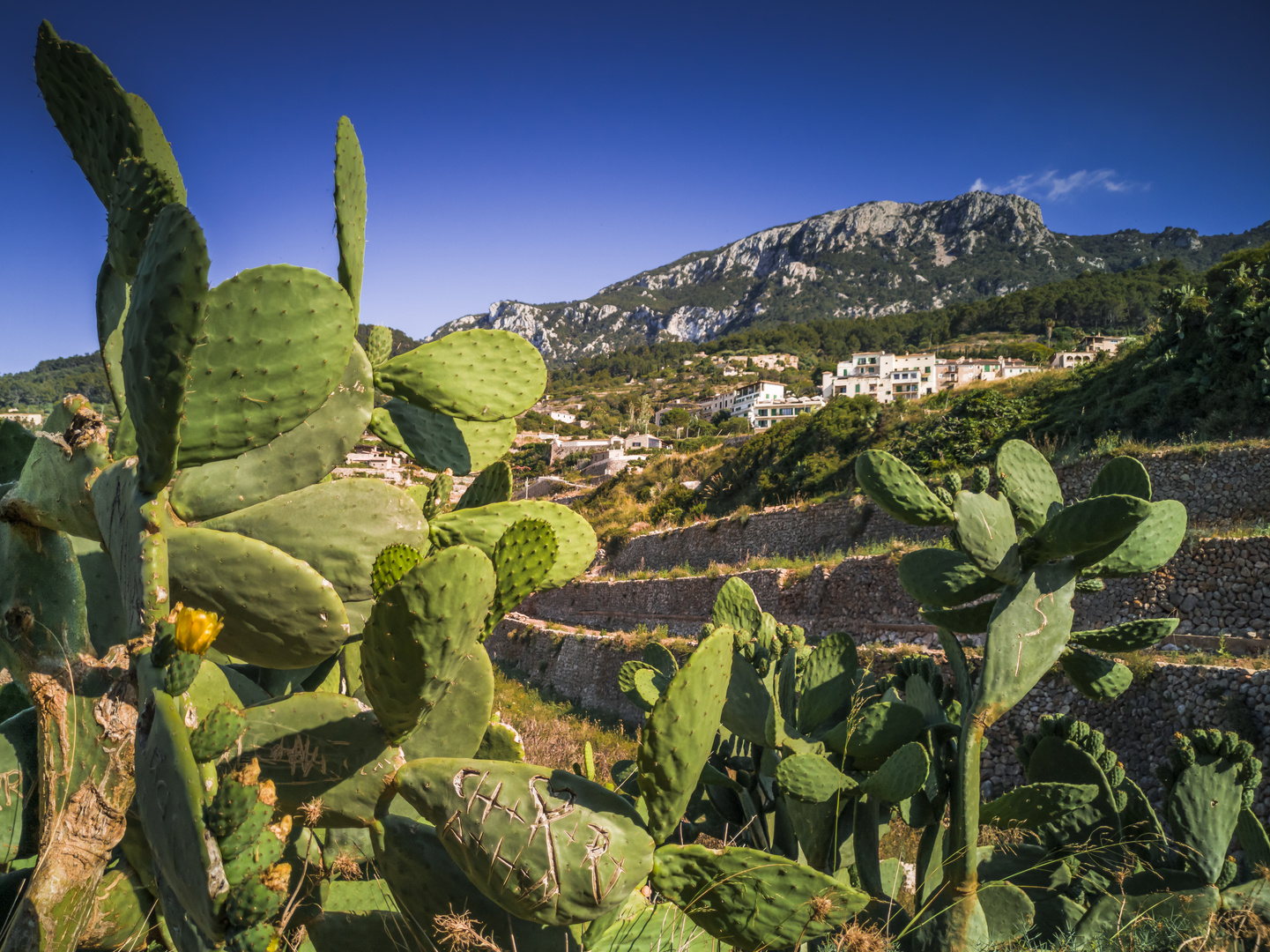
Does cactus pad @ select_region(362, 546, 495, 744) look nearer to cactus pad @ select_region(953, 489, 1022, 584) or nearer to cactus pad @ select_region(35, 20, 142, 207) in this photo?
cactus pad @ select_region(35, 20, 142, 207)

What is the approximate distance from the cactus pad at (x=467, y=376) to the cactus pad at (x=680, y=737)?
1.05m

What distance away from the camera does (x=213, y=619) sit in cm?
116

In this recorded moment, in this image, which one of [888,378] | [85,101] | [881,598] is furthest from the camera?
[888,378]

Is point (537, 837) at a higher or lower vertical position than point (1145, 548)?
lower

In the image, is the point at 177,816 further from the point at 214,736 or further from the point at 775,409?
the point at 775,409

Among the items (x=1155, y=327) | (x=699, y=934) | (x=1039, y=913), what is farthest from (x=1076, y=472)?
(x=699, y=934)

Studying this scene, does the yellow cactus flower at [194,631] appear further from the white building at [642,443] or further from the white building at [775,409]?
the white building at [775,409]

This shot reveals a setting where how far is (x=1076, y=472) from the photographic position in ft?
37.3

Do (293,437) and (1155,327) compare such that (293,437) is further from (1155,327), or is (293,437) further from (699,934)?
(1155,327)

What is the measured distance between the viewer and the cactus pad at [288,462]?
146 centimetres

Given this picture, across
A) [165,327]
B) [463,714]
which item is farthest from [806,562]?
[165,327]

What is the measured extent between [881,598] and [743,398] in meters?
43.4

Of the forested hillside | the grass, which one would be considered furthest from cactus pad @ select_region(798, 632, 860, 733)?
the forested hillside

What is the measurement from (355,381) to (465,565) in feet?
2.70
